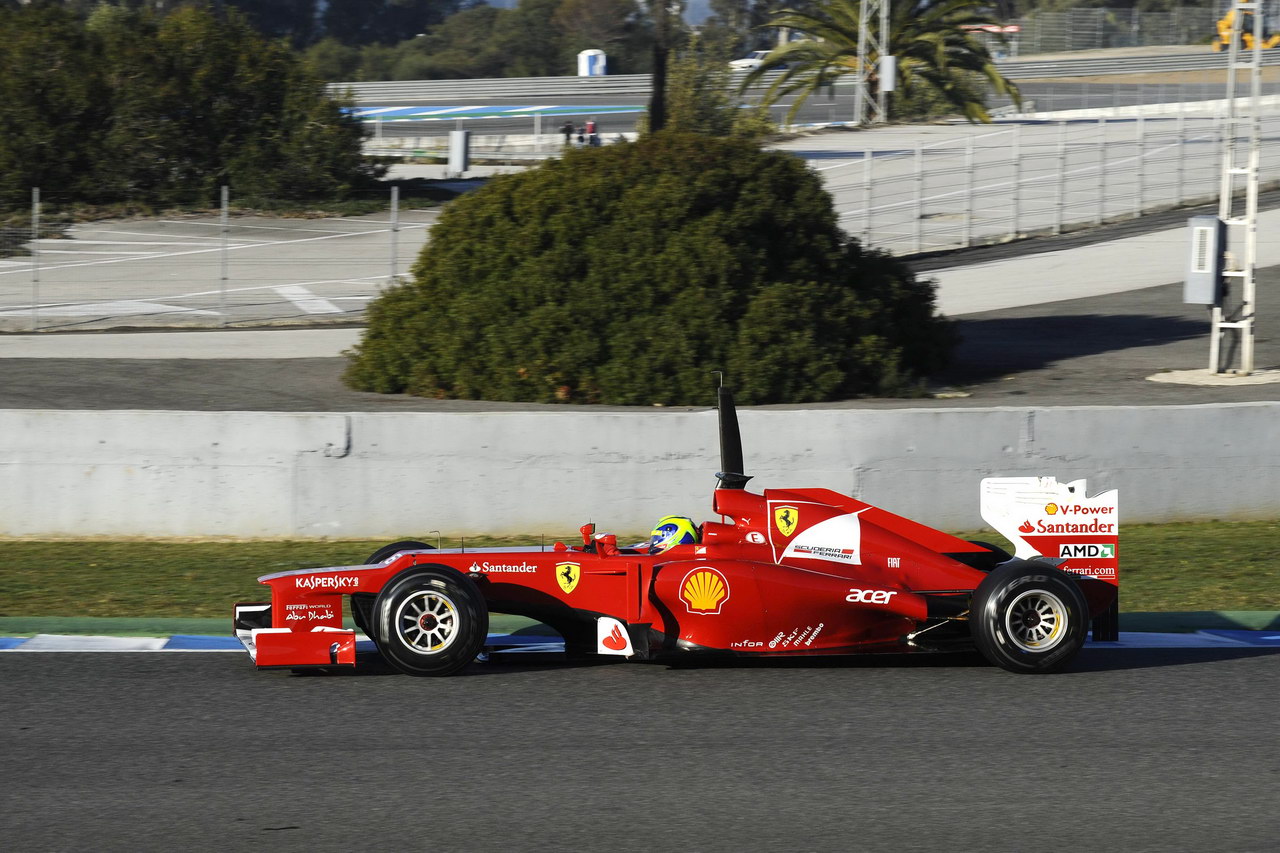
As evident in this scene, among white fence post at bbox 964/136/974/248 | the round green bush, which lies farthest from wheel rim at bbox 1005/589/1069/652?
white fence post at bbox 964/136/974/248

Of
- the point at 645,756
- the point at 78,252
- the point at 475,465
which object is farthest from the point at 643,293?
the point at 78,252

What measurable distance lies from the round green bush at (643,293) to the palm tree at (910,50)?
84.7 ft

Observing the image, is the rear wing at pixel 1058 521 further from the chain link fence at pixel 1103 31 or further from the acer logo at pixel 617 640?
the chain link fence at pixel 1103 31

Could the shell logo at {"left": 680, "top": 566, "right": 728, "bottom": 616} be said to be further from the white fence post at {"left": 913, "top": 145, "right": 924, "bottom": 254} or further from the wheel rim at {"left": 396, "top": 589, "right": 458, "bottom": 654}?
the white fence post at {"left": 913, "top": 145, "right": 924, "bottom": 254}

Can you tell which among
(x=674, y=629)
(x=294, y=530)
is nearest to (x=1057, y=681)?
(x=674, y=629)

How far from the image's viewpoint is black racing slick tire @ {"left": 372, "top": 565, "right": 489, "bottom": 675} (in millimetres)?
6641

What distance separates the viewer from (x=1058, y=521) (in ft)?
23.2

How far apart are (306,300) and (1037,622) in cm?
1655

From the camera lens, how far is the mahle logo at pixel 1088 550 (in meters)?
7.02

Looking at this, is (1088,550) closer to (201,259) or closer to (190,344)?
(190,344)

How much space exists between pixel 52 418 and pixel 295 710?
474cm

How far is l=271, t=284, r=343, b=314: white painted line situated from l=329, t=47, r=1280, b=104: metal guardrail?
116ft

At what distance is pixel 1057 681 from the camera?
6.78 m

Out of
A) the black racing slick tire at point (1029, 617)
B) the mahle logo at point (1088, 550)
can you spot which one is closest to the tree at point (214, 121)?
the mahle logo at point (1088, 550)
